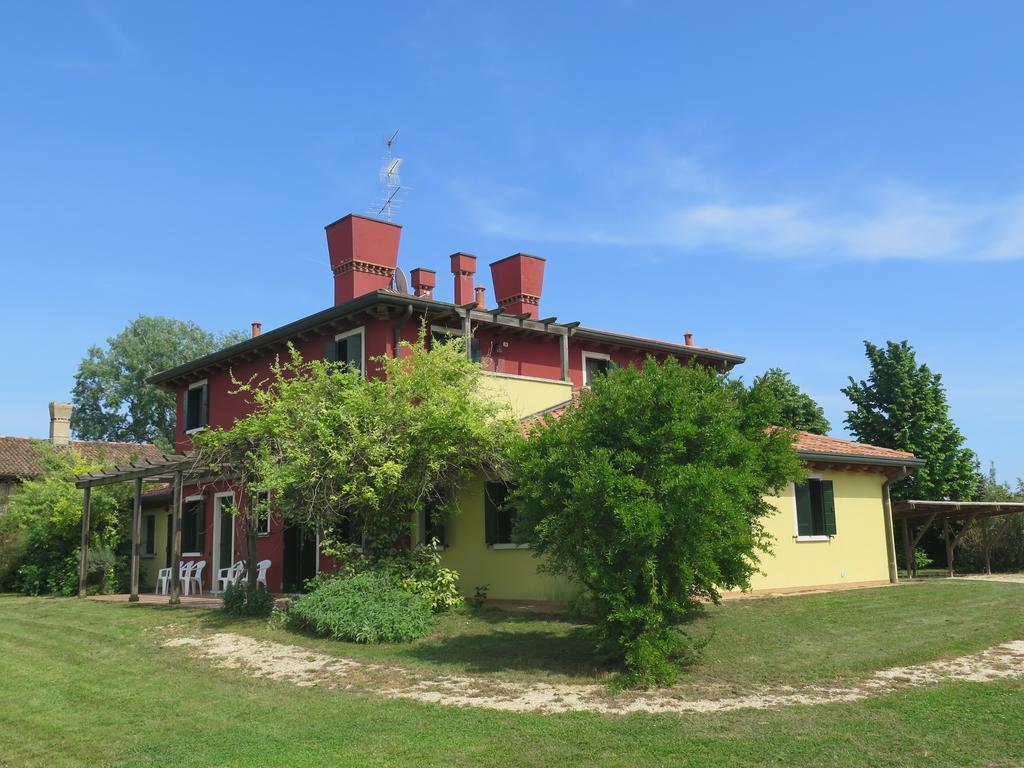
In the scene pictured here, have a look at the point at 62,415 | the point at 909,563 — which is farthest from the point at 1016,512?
the point at 62,415

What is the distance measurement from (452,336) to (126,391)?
41.8 meters

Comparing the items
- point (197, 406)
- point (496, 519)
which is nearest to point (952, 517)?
point (496, 519)

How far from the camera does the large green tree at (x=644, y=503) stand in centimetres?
928

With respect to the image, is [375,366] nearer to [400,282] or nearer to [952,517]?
[400,282]

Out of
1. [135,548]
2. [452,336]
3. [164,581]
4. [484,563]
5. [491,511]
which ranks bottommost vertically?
[164,581]

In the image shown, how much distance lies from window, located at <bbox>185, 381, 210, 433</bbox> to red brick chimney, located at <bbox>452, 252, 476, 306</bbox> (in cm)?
782

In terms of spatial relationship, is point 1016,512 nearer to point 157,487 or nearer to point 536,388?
point 536,388

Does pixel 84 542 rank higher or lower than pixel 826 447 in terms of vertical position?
lower

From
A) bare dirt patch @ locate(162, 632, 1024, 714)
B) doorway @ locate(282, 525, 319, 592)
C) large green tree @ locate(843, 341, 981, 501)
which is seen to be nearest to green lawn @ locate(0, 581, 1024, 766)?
bare dirt patch @ locate(162, 632, 1024, 714)

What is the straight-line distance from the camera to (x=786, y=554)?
16.4 metres

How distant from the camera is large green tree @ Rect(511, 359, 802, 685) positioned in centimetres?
928

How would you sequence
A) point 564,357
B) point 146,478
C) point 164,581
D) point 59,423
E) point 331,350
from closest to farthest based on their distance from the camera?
point 331,350
point 564,357
point 146,478
point 164,581
point 59,423

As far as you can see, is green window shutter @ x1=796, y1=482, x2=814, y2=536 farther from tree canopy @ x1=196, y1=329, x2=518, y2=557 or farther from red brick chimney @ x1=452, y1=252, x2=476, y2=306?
red brick chimney @ x1=452, y1=252, x2=476, y2=306

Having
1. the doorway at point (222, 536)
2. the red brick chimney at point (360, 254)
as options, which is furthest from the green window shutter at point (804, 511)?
the doorway at point (222, 536)
